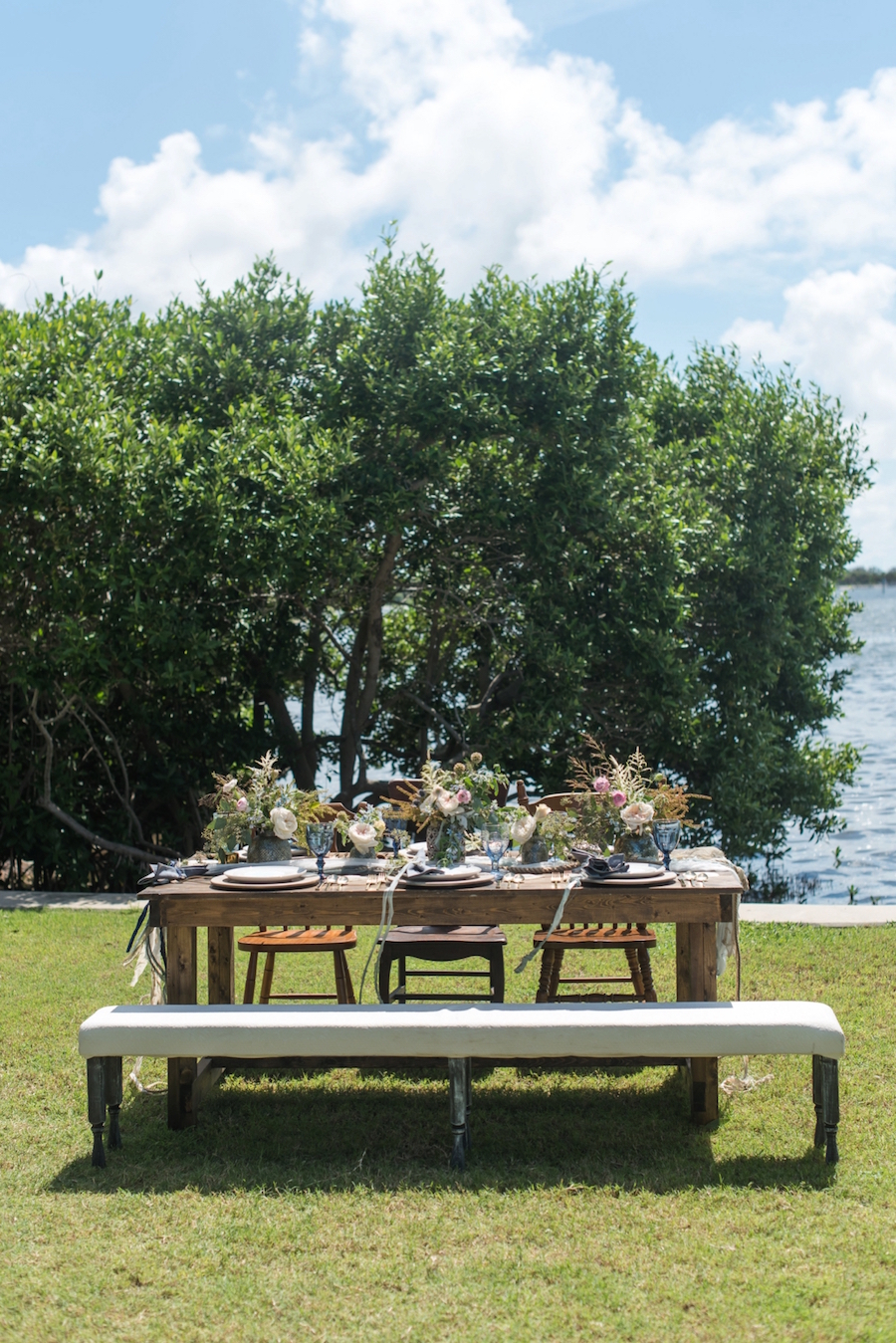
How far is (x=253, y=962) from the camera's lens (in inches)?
189

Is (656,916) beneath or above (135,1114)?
above

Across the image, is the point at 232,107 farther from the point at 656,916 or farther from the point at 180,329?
the point at 656,916

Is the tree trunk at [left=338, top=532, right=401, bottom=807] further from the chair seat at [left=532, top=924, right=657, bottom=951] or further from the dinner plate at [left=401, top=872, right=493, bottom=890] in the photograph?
the dinner plate at [left=401, top=872, right=493, bottom=890]

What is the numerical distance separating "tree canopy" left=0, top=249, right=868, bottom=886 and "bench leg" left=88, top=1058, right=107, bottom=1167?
485 cm

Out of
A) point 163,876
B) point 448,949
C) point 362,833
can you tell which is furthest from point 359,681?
point 163,876

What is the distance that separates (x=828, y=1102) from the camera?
346 centimetres

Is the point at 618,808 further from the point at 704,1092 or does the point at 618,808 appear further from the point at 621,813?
the point at 704,1092

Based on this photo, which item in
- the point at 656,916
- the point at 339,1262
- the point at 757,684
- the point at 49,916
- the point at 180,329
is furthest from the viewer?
the point at 757,684

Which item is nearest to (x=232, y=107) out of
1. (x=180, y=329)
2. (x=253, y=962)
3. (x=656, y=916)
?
(x=180, y=329)

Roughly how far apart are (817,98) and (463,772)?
649 cm

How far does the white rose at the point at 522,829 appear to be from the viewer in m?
4.10

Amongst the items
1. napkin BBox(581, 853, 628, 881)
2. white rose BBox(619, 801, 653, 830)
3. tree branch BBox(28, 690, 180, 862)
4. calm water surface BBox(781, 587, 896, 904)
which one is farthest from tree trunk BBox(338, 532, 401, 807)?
napkin BBox(581, 853, 628, 881)

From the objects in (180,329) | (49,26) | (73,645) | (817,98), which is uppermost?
(49,26)

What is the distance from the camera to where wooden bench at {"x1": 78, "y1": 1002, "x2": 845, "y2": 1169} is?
136 inches
